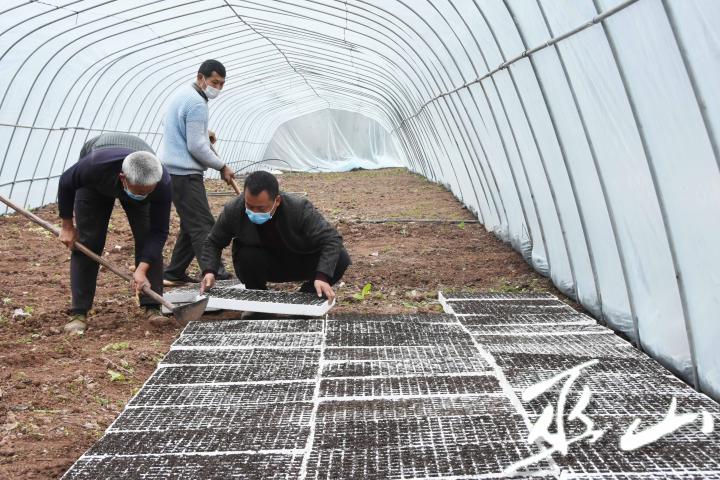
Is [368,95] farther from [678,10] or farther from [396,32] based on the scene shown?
[678,10]

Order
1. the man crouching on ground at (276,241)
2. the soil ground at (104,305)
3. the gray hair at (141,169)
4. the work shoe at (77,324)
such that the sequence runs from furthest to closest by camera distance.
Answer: the work shoe at (77,324) < the man crouching on ground at (276,241) < the gray hair at (141,169) < the soil ground at (104,305)

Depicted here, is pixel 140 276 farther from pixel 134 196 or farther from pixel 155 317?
pixel 155 317

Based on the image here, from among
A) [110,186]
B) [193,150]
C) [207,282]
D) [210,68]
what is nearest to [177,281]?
[193,150]

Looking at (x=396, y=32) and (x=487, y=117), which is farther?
(x=396, y=32)

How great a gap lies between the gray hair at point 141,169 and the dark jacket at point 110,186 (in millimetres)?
382

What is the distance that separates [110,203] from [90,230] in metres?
0.26

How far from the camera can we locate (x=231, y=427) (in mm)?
3682

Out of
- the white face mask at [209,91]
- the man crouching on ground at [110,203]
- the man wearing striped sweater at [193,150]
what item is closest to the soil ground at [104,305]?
the man crouching on ground at [110,203]

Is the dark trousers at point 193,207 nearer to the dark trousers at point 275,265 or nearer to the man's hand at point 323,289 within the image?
the dark trousers at point 275,265

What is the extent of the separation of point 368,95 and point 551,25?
60.6ft

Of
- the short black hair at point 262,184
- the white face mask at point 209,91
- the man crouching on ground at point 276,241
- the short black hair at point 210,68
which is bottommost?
the man crouching on ground at point 276,241

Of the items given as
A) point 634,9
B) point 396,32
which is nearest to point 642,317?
point 634,9

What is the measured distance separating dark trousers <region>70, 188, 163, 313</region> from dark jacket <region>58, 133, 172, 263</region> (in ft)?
0.30

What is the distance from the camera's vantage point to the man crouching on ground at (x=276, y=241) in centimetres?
580
